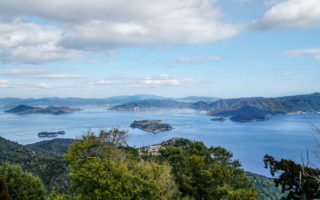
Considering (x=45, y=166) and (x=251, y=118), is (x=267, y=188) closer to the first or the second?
(x=45, y=166)

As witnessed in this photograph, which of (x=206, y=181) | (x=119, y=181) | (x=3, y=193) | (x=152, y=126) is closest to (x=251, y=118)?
(x=152, y=126)

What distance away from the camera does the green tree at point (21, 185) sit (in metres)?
18.1

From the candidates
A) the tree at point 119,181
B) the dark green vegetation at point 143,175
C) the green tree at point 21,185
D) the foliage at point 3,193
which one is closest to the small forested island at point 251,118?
the dark green vegetation at point 143,175

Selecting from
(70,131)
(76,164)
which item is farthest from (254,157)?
(70,131)

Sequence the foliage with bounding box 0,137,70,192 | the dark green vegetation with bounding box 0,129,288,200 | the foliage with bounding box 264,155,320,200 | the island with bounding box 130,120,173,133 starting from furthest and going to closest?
the island with bounding box 130,120,173,133, the foliage with bounding box 0,137,70,192, the dark green vegetation with bounding box 0,129,288,200, the foliage with bounding box 264,155,320,200

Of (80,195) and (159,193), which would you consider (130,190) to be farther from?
(80,195)

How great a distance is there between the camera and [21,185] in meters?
18.5

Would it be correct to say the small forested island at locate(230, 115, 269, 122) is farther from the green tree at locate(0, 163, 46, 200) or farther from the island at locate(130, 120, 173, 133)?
the green tree at locate(0, 163, 46, 200)

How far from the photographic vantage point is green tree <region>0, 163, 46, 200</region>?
59.5ft

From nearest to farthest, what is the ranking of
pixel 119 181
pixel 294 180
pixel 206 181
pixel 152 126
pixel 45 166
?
pixel 119 181 < pixel 294 180 < pixel 206 181 < pixel 45 166 < pixel 152 126

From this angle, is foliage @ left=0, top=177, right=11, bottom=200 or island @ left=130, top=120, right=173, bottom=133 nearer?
foliage @ left=0, top=177, right=11, bottom=200

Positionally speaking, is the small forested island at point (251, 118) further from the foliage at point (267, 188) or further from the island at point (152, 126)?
the foliage at point (267, 188)

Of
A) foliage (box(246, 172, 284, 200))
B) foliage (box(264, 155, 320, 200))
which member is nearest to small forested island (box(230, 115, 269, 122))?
foliage (box(246, 172, 284, 200))

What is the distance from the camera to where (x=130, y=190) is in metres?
13.6
